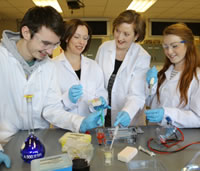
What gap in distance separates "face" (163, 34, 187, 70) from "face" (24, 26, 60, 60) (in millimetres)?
1005

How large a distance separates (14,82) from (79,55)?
75 centimetres

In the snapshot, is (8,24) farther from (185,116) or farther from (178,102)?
(185,116)

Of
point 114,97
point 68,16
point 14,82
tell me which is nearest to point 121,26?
point 114,97

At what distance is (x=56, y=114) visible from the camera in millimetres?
1441

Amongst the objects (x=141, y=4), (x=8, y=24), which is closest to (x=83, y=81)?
(x=141, y=4)

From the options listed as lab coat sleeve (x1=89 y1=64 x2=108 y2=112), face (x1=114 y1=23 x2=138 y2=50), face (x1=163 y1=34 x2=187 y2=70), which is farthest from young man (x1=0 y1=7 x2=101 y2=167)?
face (x1=163 y1=34 x2=187 y2=70)

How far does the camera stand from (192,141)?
1246 mm

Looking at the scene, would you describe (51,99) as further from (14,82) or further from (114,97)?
(114,97)

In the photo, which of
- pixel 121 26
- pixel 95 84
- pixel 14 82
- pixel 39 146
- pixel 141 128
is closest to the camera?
pixel 39 146

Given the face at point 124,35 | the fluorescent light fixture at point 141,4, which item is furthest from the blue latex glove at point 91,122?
the fluorescent light fixture at point 141,4

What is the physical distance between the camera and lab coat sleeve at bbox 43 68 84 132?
4.47 ft

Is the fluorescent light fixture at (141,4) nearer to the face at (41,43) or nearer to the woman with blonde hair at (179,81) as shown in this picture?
the woman with blonde hair at (179,81)

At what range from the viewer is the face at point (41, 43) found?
1.31 m

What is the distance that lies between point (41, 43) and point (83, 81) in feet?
1.99
